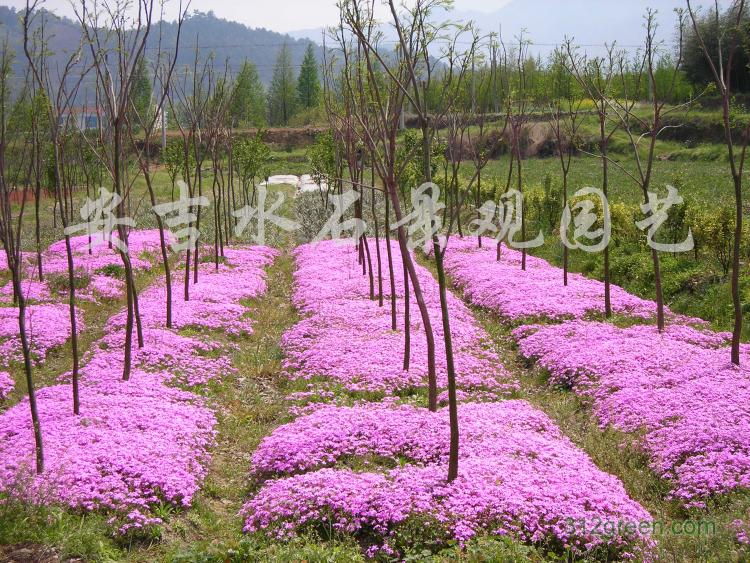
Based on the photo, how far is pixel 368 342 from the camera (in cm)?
1377

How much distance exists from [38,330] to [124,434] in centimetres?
660

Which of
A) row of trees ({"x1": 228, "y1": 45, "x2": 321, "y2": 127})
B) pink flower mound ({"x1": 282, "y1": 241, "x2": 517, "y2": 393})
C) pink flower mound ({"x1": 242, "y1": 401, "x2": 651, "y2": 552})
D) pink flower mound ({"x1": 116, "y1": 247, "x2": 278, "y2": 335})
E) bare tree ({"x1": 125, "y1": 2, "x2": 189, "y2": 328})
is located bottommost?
pink flower mound ({"x1": 242, "y1": 401, "x2": 651, "y2": 552})

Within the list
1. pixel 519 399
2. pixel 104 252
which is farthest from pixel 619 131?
pixel 519 399

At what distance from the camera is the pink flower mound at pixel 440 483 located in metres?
6.73

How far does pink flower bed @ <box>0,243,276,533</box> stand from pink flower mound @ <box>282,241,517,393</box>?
194cm

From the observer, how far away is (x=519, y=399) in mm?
10992

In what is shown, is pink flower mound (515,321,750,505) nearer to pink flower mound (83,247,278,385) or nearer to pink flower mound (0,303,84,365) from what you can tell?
pink flower mound (83,247,278,385)

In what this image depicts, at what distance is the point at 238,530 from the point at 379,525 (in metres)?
1.64

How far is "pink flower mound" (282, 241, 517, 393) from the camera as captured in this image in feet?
38.4

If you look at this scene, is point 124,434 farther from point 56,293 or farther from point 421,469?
point 56,293

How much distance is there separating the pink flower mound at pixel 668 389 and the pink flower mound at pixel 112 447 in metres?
5.87

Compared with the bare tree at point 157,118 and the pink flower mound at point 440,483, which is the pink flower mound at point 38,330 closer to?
the bare tree at point 157,118

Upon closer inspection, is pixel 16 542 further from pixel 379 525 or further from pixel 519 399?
pixel 519 399

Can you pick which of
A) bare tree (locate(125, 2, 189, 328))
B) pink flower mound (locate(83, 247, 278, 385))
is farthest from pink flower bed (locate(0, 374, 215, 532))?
bare tree (locate(125, 2, 189, 328))
